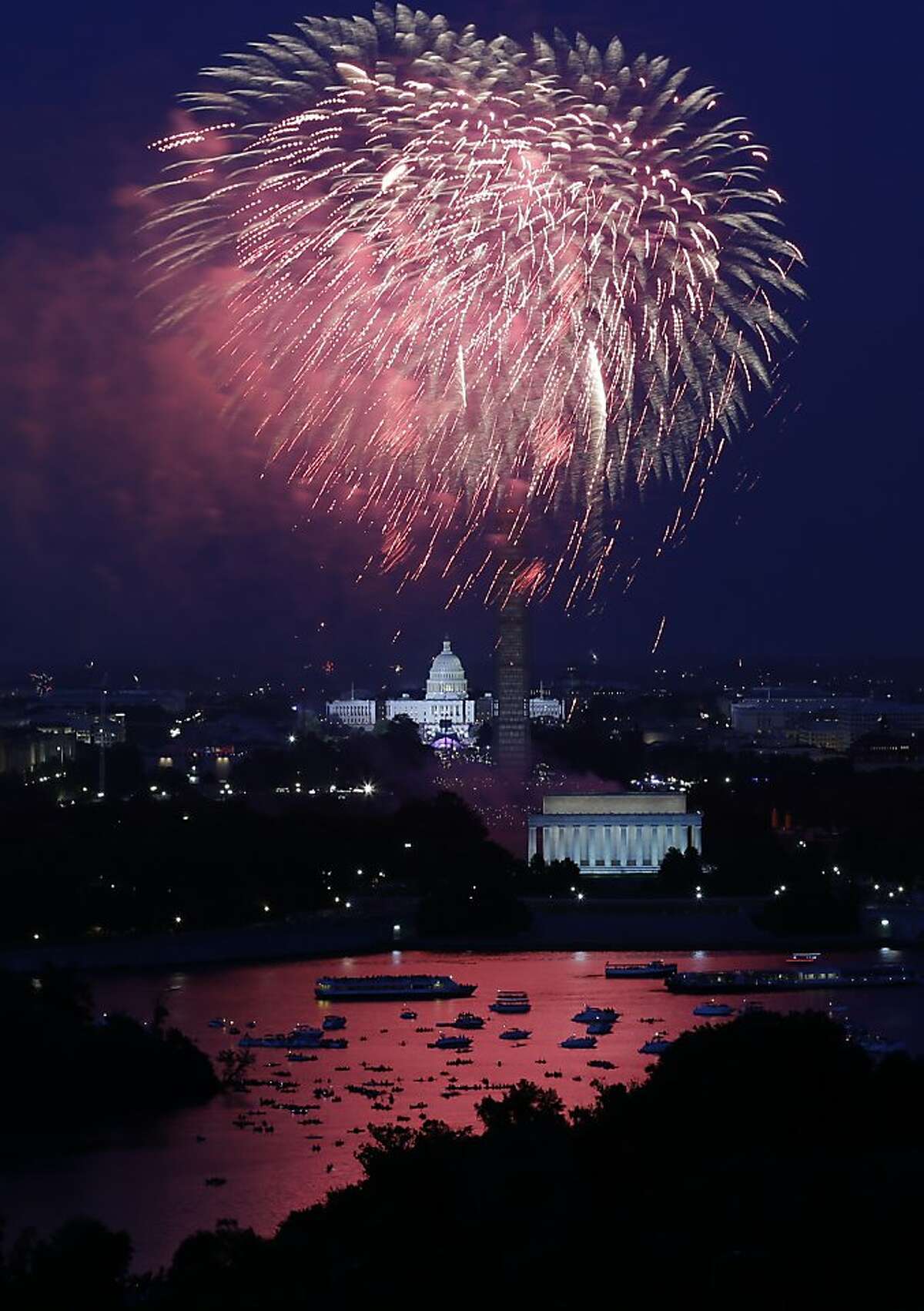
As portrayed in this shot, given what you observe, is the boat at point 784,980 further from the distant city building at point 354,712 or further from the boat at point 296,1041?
the distant city building at point 354,712

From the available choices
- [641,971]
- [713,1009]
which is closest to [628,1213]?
[713,1009]

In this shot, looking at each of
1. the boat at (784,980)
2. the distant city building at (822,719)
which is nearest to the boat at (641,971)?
the boat at (784,980)

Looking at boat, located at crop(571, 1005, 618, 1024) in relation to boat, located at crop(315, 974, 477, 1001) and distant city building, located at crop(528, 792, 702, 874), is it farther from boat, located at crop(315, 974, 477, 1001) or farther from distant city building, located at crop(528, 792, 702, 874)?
distant city building, located at crop(528, 792, 702, 874)

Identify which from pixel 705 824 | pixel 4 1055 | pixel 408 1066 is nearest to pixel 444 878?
pixel 705 824

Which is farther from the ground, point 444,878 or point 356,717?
point 356,717

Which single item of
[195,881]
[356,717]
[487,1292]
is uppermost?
[356,717]

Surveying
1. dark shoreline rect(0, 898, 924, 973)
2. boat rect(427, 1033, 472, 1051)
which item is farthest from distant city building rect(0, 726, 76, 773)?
boat rect(427, 1033, 472, 1051)

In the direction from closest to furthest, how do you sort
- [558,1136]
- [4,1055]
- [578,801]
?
[558,1136] < [4,1055] < [578,801]

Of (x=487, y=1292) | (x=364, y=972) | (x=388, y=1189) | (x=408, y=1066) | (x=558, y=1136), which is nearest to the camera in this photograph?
(x=487, y=1292)

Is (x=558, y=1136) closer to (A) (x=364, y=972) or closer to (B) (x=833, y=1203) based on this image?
(B) (x=833, y=1203)
